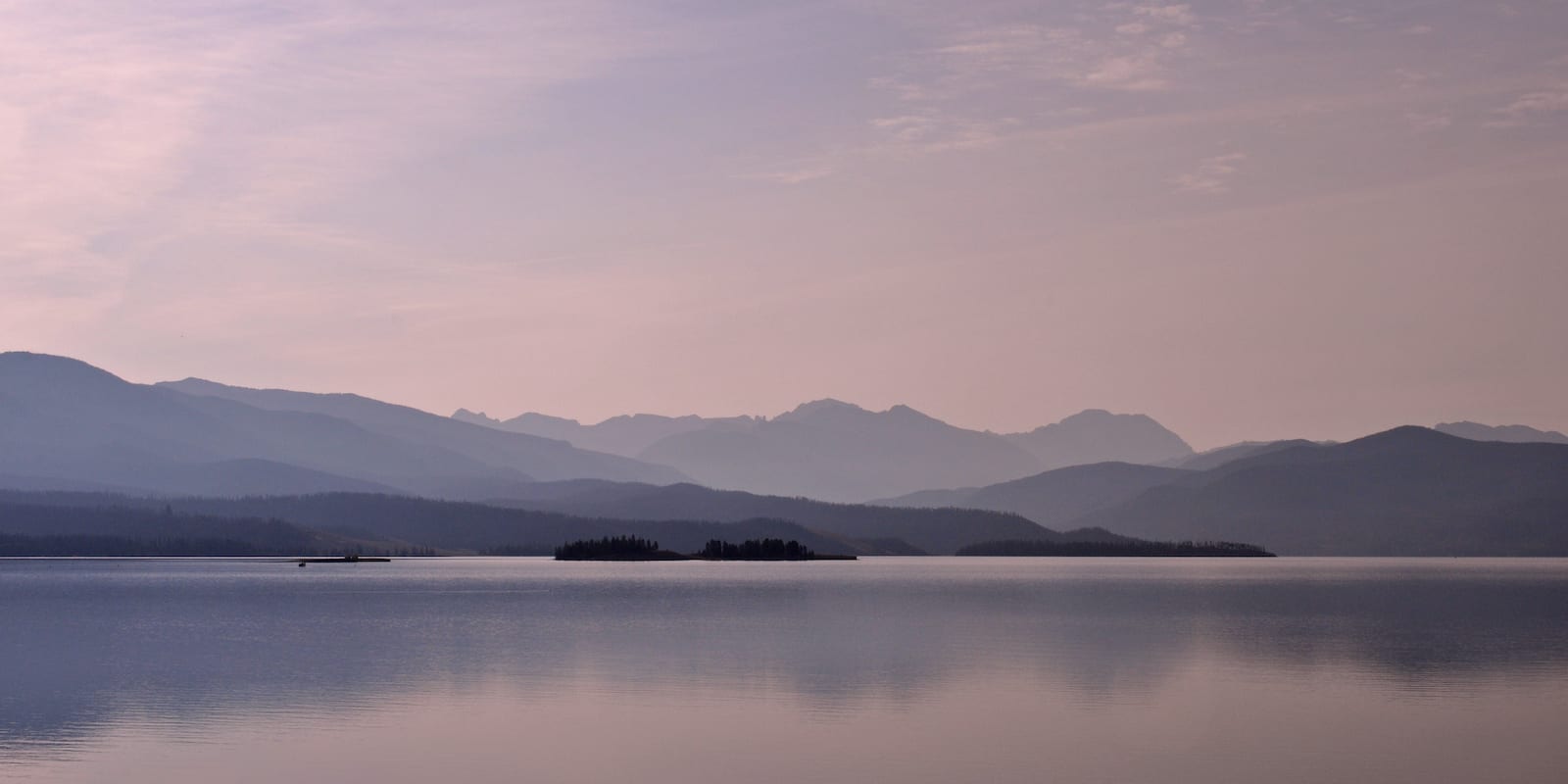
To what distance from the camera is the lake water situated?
48781 millimetres

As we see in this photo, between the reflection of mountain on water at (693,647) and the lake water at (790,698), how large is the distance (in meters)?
0.41

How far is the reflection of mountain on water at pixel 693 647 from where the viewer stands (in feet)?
223

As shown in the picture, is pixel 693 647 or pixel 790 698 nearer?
pixel 790 698

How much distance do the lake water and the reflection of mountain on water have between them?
0.41 metres

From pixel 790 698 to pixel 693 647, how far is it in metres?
26.9

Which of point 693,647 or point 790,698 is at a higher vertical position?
point 693,647

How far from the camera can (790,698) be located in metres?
64.7

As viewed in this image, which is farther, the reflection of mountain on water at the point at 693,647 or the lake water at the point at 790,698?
the reflection of mountain on water at the point at 693,647

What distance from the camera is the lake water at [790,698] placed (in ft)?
160

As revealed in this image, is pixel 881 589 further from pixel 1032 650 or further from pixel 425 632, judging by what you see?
pixel 1032 650

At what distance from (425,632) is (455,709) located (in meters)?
45.6

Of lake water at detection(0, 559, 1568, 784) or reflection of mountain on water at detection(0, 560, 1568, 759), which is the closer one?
lake water at detection(0, 559, 1568, 784)

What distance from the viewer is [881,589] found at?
7037 inches

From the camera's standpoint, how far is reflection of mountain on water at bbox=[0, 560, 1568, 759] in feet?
223
